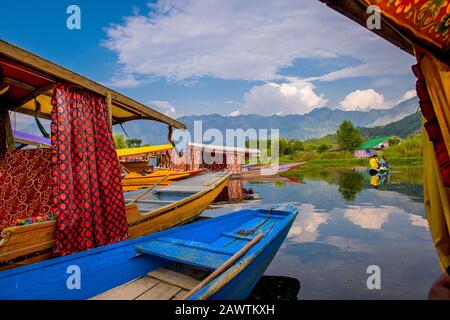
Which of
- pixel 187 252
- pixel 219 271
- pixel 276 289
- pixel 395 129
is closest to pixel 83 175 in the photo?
pixel 187 252

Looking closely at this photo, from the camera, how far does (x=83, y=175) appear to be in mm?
4398

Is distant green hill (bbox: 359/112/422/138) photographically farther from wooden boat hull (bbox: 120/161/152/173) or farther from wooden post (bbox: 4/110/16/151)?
wooden post (bbox: 4/110/16/151)

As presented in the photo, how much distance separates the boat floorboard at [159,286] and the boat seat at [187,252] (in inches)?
11.0

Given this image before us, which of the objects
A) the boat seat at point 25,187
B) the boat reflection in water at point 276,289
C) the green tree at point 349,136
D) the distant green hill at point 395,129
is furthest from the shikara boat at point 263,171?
the distant green hill at point 395,129

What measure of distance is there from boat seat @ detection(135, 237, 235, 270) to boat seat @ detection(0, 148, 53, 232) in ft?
6.75

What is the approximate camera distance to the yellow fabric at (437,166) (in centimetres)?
200

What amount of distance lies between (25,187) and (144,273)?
2.83m

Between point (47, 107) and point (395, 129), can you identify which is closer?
point (47, 107)

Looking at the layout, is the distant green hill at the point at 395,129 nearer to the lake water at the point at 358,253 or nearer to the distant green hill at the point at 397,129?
the distant green hill at the point at 397,129

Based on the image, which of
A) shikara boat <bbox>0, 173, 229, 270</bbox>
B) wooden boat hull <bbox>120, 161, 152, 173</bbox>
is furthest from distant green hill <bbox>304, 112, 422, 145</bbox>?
shikara boat <bbox>0, 173, 229, 270</bbox>

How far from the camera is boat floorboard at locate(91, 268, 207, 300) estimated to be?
3105mm

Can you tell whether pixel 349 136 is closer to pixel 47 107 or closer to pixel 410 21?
pixel 47 107

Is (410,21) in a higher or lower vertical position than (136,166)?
higher
